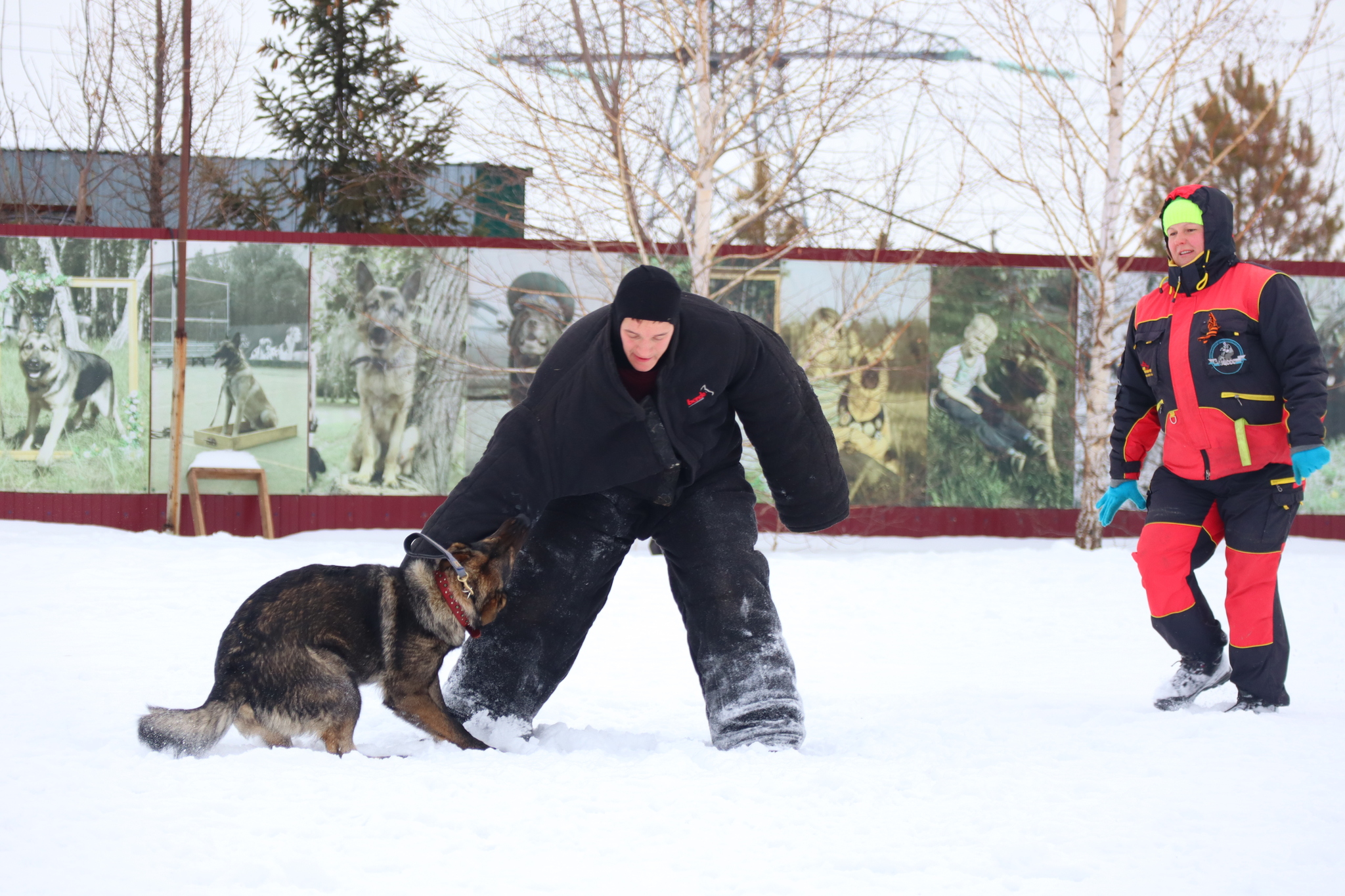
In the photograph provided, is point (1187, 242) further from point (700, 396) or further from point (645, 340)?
point (645, 340)

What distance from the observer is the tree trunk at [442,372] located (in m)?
9.73

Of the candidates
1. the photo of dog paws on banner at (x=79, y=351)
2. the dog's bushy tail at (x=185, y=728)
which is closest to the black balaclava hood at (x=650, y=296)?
the dog's bushy tail at (x=185, y=728)

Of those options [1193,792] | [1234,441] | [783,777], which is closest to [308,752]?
[783,777]

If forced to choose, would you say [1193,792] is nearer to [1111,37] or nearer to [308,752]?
[308,752]

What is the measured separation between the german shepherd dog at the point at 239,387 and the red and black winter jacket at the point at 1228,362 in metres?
8.16

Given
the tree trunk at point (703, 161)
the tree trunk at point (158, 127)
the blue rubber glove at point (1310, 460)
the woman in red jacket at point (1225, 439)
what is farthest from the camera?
the tree trunk at point (158, 127)

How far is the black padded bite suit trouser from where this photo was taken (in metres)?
3.31

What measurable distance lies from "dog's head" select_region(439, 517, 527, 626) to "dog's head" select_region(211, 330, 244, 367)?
289 inches

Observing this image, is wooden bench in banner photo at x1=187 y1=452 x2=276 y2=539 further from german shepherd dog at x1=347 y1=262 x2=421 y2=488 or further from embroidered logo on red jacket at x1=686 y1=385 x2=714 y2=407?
embroidered logo on red jacket at x1=686 y1=385 x2=714 y2=407

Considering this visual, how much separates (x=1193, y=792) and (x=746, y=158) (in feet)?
23.9

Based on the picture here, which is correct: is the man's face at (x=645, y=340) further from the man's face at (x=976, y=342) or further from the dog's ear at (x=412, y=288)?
the man's face at (x=976, y=342)

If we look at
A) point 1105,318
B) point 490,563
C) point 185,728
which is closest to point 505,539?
point 490,563

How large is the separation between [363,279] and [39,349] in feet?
10.3

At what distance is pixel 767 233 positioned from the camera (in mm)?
10438
